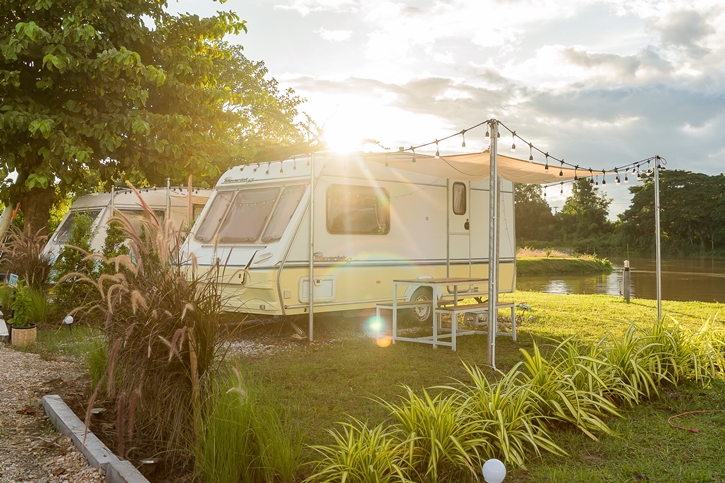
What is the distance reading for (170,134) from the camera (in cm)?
1171

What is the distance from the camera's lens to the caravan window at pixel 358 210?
8.67 metres

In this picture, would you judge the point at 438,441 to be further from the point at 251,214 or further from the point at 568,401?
the point at 251,214

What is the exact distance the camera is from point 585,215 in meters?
66.9

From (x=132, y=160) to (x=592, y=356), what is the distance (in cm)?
913

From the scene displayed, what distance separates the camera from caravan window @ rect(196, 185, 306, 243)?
8.41 meters

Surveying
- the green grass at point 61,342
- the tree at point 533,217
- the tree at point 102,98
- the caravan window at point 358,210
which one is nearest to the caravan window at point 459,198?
the caravan window at point 358,210

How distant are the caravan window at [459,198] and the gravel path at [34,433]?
19.6 ft

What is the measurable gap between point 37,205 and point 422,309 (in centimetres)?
715

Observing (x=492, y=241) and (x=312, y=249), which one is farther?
(x=312, y=249)

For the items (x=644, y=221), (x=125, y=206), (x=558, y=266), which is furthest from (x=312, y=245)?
(x=644, y=221)

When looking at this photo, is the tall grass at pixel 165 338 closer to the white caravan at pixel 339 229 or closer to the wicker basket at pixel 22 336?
the white caravan at pixel 339 229

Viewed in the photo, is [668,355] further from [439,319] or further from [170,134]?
[170,134]

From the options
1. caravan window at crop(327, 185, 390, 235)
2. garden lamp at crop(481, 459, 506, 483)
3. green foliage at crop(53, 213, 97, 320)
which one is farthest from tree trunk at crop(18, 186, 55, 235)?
garden lamp at crop(481, 459, 506, 483)

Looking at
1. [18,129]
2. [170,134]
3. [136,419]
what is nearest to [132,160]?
[170,134]
